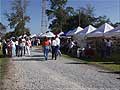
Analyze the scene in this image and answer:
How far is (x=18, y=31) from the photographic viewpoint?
322 ft

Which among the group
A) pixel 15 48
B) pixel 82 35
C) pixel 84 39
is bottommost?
pixel 15 48

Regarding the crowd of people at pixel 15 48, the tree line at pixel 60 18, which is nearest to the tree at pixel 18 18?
the tree line at pixel 60 18

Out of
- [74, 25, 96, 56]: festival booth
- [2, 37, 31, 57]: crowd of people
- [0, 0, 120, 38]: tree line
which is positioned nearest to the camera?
[74, 25, 96, 56]: festival booth

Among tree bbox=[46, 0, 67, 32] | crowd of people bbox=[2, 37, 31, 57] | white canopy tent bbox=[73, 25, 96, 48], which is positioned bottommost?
crowd of people bbox=[2, 37, 31, 57]

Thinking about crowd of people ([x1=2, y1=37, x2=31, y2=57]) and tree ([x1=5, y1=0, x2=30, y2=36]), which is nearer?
crowd of people ([x1=2, y1=37, x2=31, y2=57])

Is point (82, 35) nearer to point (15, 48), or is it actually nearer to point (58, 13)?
point (15, 48)

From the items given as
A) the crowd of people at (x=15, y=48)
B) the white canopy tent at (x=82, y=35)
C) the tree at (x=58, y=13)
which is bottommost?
the crowd of people at (x=15, y=48)

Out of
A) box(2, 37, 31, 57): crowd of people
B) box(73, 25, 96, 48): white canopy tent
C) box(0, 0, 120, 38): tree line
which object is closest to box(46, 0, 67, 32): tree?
box(0, 0, 120, 38): tree line

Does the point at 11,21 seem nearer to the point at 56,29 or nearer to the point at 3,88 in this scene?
the point at 56,29

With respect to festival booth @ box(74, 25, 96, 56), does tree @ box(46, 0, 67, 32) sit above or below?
above

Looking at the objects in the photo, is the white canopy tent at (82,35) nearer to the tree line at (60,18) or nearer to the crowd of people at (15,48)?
the crowd of people at (15,48)

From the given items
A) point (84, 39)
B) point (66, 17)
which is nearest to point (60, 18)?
point (66, 17)

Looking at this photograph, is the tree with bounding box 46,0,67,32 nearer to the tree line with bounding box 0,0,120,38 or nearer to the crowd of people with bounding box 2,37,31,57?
the tree line with bounding box 0,0,120,38

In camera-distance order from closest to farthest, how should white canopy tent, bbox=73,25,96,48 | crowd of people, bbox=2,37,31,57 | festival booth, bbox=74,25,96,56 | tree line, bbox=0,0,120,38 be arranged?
festival booth, bbox=74,25,96,56 → crowd of people, bbox=2,37,31,57 → white canopy tent, bbox=73,25,96,48 → tree line, bbox=0,0,120,38
